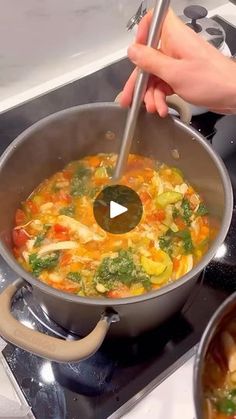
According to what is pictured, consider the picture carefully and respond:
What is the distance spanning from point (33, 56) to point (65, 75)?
0.10 m

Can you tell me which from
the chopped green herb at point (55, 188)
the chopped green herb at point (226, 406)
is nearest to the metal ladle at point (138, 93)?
the chopped green herb at point (55, 188)

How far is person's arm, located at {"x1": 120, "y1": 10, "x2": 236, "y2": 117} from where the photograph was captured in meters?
0.94

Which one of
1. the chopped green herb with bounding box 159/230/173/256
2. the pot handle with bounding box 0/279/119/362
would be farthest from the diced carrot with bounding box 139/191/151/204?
the pot handle with bounding box 0/279/119/362

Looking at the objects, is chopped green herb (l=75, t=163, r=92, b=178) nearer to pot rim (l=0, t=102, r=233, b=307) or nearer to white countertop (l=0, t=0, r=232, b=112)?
pot rim (l=0, t=102, r=233, b=307)

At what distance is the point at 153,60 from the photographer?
929 millimetres

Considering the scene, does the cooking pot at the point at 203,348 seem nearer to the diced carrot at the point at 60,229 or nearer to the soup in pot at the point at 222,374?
the soup in pot at the point at 222,374

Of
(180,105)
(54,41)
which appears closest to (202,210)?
(180,105)

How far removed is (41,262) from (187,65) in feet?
1.56

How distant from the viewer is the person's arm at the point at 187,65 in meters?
Result: 0.94

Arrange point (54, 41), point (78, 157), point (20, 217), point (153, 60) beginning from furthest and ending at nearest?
1. point (54, 41)
2. point (78, 157)
3. point (20, 217)
4. point (153, 60)

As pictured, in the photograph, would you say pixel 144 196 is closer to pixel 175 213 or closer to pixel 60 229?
pixel 175 213

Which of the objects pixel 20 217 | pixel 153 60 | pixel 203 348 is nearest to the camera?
pixel 203 348

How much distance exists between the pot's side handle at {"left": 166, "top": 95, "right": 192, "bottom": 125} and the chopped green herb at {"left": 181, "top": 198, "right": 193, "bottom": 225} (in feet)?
0.61

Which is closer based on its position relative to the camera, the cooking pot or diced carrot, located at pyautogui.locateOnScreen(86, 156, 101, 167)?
the cooking pot
